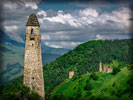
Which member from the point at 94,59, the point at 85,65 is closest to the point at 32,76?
the point at 85,65

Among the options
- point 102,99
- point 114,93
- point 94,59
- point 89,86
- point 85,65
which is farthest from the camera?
point 94,59

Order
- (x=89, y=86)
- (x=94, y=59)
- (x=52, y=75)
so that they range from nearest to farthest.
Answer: (x=89, y=86), (x=52, y=75), (x=94, y=59)

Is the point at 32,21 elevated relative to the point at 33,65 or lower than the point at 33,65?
elevated

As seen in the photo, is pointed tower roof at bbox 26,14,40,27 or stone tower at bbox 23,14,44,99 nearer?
stone tower at bbox 23,14,44,99

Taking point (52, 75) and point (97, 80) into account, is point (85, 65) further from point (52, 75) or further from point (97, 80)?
point (97, 80)

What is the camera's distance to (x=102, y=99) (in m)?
45.3

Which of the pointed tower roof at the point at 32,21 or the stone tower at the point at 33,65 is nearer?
the stone tower at the point at 33,65

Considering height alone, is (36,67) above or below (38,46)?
below

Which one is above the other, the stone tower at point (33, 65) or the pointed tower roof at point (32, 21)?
the pointed tower roof at point (32, 21)

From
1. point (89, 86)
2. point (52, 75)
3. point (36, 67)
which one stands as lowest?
point (52, 75)

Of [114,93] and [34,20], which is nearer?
[34,20]

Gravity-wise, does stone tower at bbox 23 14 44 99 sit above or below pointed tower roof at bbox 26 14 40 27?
below

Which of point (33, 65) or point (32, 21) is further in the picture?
point (32, 21)

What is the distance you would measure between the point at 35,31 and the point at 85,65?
448 ft
